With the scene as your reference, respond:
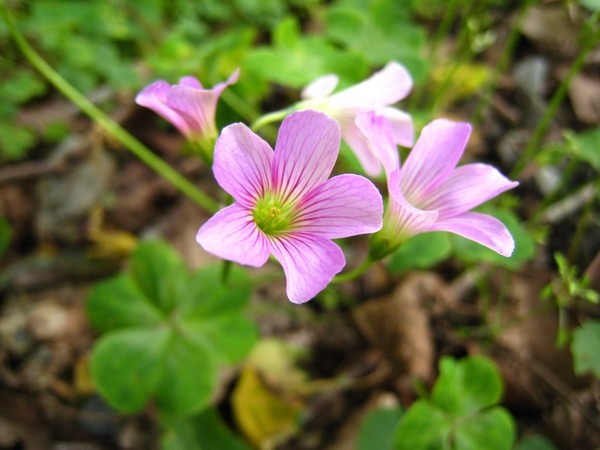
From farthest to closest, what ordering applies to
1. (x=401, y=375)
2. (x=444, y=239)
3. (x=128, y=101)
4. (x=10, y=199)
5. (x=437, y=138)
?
(x=128, y=101) → (x=10, y=199) → (x=401, y=375) → (x=444, y=239) → (x=437, y=138)

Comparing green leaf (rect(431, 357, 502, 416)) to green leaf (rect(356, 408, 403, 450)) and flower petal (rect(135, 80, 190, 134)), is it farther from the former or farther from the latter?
flower petal (rect(135, 80, 190, 134))

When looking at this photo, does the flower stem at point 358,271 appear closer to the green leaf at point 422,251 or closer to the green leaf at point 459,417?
the green leaf at point 422,251

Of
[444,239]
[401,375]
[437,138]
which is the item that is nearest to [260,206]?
[437,138]

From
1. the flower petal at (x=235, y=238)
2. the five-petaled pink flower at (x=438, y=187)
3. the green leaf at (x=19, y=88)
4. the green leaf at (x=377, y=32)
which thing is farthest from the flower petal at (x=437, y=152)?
the green leaf at (x=19, y=88)

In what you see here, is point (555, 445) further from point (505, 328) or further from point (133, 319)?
point (133, 319)

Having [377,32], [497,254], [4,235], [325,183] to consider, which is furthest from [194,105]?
[4,235]

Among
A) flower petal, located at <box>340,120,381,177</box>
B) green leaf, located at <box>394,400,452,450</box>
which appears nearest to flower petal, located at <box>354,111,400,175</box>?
flower petal, located at <box>340,120,381,177</box>
